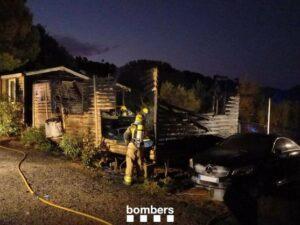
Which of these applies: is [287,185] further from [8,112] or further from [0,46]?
[0,46]

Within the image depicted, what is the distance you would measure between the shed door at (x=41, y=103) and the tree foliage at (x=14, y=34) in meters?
6.66

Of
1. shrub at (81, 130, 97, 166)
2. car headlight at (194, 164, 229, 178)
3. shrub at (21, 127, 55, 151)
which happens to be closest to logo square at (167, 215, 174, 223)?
car headlight at (194, 164, 229, 178)

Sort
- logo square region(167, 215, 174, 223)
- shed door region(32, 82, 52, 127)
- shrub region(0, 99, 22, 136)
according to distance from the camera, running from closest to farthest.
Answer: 1. logo square region(167, 215, 174, 223)
2. shed door region(32, 82, 52, 127)
3. shrub region(0, 99, 22, 136)

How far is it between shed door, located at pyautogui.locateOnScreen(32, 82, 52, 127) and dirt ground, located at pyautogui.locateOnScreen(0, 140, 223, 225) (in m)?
5.23

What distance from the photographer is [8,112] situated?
19.0 meters

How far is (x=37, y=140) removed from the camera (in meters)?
15.9

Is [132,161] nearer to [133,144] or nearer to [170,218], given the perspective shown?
[133,144]

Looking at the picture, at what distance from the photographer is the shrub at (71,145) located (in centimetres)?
1335

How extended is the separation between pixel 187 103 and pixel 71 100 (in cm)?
1778

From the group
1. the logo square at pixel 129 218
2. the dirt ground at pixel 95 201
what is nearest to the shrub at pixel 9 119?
the dirt ground at pixel 95 201

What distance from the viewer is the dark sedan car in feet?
28.7

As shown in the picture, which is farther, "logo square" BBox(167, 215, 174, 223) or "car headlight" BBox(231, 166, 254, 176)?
"car headlight" BBox(231, 166, 254, 176)

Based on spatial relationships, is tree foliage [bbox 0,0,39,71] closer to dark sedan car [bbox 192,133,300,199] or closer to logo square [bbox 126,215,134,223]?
dark sedan car [bbox 192,133,300,199]

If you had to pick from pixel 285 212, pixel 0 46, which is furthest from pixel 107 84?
pixel 0 46
